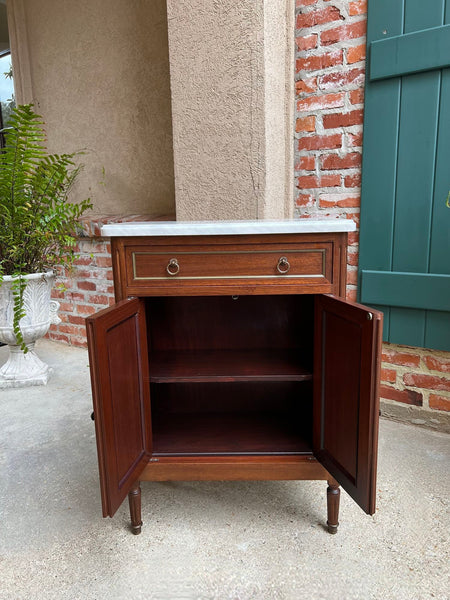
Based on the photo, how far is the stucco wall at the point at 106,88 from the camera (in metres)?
2.62

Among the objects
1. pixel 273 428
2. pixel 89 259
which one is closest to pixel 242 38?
pixel 273 428

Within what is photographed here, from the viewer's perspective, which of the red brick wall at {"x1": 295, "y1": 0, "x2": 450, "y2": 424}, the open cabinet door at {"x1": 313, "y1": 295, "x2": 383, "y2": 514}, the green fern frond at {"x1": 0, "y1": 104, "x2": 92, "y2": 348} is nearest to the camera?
→ the open cabinet door at {"x1": 313, "y1": 295, "x2": 383, "y2": 514}

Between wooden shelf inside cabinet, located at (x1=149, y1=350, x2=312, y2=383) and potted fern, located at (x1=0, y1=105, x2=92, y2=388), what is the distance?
127 centimetres

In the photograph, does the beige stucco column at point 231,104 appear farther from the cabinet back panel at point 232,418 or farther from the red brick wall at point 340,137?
the cabinet back panel at point 232,418

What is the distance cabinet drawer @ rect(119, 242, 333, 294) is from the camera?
4.25 ft

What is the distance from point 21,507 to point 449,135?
223 cm

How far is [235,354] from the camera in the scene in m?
1.62

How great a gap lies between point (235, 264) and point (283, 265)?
148 mm

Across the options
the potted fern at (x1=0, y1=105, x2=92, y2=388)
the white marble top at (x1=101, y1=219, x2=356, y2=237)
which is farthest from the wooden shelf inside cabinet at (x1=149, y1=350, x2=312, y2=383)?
the potted fern at (x1=0, y1=105, x2=92, y2=388)

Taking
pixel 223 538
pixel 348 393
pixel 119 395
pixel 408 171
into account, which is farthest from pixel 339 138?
pixel 223 538

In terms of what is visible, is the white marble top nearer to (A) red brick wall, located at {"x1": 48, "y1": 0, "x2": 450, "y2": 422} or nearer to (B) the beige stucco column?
(B) the beige stucco column

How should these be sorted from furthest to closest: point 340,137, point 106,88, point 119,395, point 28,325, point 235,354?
point 106,88 → point 28,325 → point 340,137 → point 235,354 → point 119,395

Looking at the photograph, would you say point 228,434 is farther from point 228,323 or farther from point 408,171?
point 408,171

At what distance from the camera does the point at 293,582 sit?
118cm
